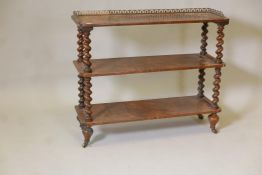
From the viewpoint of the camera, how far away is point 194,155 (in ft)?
10.5

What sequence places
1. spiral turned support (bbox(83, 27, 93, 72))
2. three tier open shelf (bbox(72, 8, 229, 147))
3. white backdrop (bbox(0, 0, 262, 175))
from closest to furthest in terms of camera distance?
spiral turned support (bbox(83, 27, 93, 72)) < three tier open shelf (bbox(72, 8, 229, 147)) < white backdrop (bbox(0, 0, 262, 175))

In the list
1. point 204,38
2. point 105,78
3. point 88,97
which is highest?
point 204,38

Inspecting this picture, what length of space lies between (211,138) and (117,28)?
118cm

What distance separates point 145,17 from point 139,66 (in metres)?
0.34

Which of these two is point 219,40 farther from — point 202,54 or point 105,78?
Answer: point 105,78

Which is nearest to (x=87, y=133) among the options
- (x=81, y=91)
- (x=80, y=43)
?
(x=81, y=91)

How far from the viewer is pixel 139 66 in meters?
3.31

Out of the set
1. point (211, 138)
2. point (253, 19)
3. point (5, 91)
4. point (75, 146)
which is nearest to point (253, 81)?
point (253, 19)

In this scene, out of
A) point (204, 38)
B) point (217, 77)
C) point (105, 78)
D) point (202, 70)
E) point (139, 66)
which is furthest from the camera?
point (105, 78)

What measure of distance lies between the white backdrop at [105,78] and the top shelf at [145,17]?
1.55 ft

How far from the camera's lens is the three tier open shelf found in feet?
10.4

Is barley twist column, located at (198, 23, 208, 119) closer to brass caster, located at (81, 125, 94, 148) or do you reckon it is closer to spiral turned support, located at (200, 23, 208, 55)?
spiral turned support, located at (200, 23, 208, 55)

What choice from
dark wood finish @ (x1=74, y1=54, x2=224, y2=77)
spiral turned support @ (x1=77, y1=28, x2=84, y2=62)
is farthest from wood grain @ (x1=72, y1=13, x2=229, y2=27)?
dark wood finish @ (x1=74, y1=54, x2=224, y2=77)

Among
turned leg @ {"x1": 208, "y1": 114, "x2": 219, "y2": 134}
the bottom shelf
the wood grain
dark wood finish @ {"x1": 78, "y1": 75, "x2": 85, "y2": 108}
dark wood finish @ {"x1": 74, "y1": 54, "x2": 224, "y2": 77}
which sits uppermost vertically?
the wood grain
